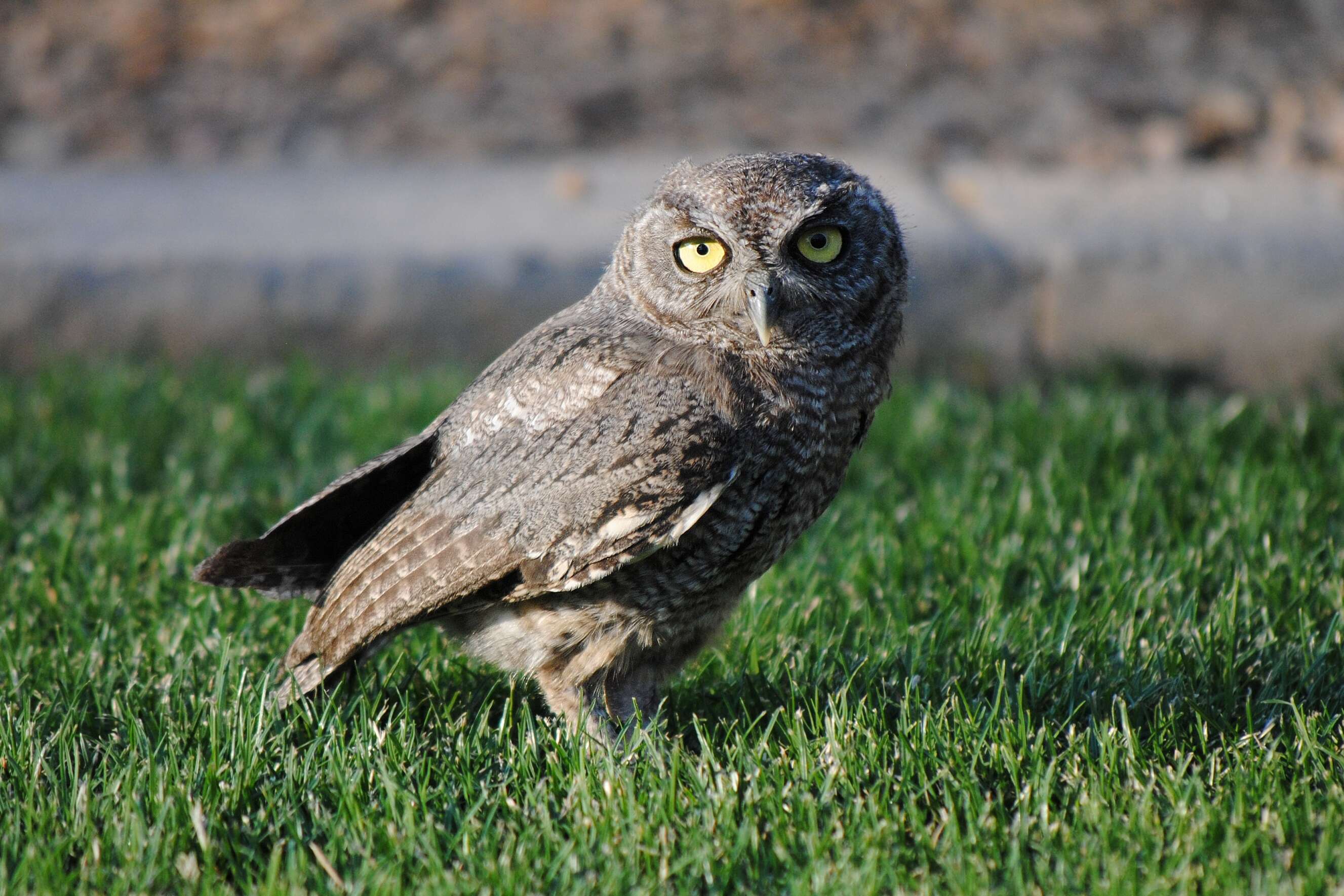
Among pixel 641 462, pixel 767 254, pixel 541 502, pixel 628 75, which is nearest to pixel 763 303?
pixel 767 254

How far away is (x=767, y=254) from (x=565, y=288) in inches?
132

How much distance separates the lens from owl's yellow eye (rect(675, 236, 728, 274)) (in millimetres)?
3119

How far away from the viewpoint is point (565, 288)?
20.7ft

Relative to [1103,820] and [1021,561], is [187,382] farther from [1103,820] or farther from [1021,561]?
[1103,820]

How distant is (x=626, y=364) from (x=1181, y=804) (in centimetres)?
153

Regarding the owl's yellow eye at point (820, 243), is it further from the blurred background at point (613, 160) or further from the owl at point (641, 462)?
the blurred background at point (613, 160)

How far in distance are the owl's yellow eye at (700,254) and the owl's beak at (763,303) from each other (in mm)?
107

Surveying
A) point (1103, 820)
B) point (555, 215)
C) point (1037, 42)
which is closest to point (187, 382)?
point (555, 215)

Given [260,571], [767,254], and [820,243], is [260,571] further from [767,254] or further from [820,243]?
[820,243]

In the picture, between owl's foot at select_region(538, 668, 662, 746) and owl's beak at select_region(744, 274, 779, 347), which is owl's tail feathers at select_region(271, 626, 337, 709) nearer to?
owl's foot at select_region(538, 668, 662, 746)

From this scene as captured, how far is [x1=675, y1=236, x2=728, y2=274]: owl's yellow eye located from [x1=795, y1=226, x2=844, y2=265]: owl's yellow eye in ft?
0.60

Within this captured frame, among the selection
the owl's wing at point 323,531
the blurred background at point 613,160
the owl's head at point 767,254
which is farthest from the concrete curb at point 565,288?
the owl's head at point 767,254

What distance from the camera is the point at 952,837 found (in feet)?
8.75

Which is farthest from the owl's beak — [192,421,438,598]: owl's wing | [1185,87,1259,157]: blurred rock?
[1185,87,1259,157]: blurred rock
